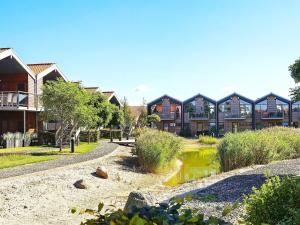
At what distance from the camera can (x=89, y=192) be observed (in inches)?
529

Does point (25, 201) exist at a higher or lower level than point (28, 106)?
lower

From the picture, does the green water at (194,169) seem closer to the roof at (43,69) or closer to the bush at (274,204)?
Result: the bush at (274,204)

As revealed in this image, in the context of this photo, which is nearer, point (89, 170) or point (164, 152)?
point (89, 170)

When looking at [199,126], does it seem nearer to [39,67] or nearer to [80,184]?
[39,67]

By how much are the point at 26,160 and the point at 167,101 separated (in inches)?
1547

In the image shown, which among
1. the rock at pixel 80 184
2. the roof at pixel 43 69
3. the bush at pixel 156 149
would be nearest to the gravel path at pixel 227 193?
the rock at pixel 80 184

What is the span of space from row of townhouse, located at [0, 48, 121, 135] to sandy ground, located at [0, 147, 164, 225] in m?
11.5

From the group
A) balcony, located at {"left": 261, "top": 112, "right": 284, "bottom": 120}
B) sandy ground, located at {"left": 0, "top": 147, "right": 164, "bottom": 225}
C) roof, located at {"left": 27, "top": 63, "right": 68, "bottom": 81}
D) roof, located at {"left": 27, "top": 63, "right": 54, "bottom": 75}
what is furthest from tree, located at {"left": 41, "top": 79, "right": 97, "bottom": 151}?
balcony, located at {"left": 261, "top": 112, "right": 284, "bottom": 120}

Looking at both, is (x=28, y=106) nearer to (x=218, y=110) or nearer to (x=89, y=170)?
(x=89, y=170)

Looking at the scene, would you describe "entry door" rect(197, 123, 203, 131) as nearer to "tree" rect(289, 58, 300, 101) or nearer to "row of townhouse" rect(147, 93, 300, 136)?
"row of townhouse" rect(147, 93, 300, 136)

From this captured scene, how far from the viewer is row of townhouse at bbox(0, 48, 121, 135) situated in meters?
27.0

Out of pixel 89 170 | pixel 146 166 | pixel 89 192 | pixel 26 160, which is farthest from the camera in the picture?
pixel 146 166

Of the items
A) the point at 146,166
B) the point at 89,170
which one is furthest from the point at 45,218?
the point at 146,166

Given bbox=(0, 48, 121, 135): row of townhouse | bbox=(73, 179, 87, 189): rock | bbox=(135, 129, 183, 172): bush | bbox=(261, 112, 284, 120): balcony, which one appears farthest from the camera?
bbox=(261, 112, 284, 120): balcony
